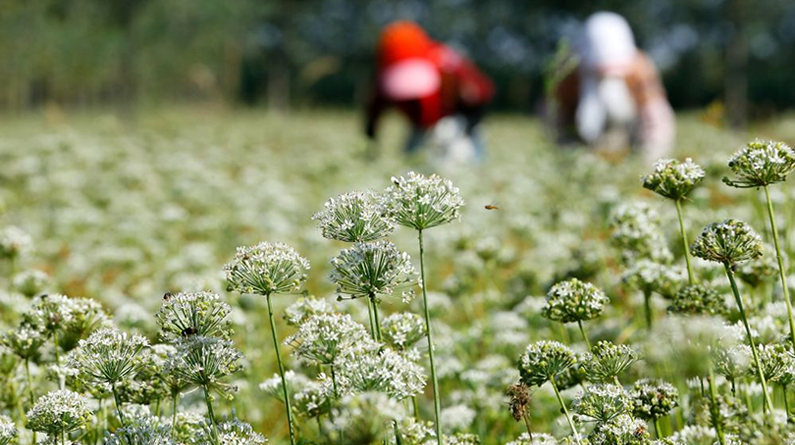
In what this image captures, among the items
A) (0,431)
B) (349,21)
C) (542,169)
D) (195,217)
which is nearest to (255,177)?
(195,217)

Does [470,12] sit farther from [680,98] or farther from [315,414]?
[315,414]

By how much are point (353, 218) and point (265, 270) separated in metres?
0.25

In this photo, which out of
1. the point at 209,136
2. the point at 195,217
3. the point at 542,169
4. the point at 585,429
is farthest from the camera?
the point at 209,136

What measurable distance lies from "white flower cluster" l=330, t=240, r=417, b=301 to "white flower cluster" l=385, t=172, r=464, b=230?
0.08 metres

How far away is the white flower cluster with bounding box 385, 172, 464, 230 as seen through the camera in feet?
5.78

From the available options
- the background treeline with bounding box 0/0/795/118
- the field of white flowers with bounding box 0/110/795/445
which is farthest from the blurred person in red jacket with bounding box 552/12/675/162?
the background treeline with bounding box 0/0/795/118

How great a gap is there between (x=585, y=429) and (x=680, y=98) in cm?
6219

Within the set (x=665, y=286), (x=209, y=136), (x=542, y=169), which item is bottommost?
(x=665, y=286)

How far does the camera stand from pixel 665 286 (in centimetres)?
264

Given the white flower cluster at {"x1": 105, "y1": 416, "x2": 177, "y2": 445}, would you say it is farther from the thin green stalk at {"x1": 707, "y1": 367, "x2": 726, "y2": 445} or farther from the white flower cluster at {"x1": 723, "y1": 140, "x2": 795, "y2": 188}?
the white flower cluster at {"x1": 723, "y1": 140, "x2": 795, "y2": 188}

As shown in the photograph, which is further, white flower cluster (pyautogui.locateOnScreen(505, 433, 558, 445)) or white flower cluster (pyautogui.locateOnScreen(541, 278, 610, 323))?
white flower cluster (pyautogui.locateOnScreen(541, 278, 610, 323))

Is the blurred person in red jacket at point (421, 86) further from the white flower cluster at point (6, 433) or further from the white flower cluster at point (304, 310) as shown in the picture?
the white flower cluster at point (6, 433)

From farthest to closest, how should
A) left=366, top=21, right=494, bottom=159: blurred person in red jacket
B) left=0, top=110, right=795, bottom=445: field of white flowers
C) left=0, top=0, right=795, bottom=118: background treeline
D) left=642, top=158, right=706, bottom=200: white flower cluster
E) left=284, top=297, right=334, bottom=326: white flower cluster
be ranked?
left=0, top=0, right=795, bottom=118: background treeline → left=366, top=21, right=494, bottom=159: blurred person in red jacket → left=284, top=297, right=334, bottom=326: white flower cluster → left=642, top=158, right=706, bottom=200: white flower cluster → left=0, top=110, right=795, bottom=445: field of white flowers

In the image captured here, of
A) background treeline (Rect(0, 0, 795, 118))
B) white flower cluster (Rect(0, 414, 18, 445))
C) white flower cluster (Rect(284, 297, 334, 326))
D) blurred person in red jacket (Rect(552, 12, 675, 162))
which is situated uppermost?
background treeline (Rect(0, 0, 795, 118))
